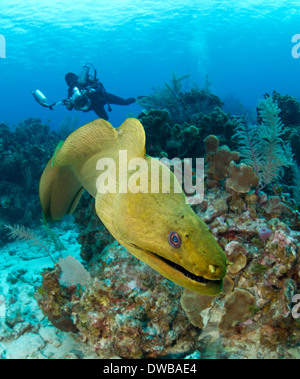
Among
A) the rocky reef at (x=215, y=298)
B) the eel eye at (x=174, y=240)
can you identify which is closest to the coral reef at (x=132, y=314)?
the rocky reef at (x=215, y=298)

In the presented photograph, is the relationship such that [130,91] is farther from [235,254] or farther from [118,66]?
[235,254]

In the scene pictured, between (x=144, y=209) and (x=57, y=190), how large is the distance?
6.21 feet

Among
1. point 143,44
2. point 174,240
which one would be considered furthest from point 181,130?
point 143,44

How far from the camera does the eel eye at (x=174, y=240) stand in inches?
55.3

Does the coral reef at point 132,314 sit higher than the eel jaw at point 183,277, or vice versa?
the eel jaw at point 183,277

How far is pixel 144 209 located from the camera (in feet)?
5.31

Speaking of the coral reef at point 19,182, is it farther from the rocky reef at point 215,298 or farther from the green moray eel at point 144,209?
the green moray eel at point 144,209

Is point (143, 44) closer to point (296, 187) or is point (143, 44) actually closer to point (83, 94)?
point (83, 94)

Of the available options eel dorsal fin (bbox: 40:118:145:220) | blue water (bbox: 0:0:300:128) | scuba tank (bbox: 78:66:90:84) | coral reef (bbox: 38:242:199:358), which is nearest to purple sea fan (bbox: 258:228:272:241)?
coral reef (bbox: 38:242:199:358)

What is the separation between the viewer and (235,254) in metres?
Answer: 2.97

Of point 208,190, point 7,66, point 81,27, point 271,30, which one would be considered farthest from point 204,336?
point 271,30

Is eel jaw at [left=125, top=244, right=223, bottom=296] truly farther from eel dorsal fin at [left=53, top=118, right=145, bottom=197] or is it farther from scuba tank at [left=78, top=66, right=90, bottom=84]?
scuba tank at [left=78, top=66, right=90, bottom=84]
